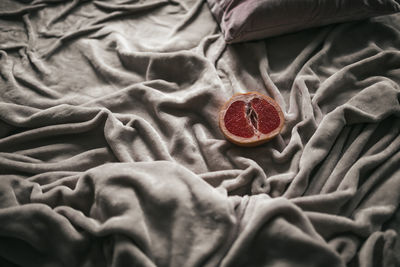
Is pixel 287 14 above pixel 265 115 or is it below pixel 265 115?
above

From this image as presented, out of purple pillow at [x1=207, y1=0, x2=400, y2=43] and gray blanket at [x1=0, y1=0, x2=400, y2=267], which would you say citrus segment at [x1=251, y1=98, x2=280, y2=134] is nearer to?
gray blanket at [x1=0, y1=0, x2=400, y2=267]

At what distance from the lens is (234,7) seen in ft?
4.45

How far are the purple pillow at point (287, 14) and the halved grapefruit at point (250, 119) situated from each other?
13.2 inches

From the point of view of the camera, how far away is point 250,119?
1.06 meters

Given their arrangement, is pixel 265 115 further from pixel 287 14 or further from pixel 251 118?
pixel 287 14

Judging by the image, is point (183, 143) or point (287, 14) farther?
point (287, 14)

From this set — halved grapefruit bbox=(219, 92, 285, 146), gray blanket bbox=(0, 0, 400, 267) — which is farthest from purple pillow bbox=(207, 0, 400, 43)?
halved grapefruit bbox=(219, 92, 285, 146)

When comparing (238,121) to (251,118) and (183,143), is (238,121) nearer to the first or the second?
(251,118)

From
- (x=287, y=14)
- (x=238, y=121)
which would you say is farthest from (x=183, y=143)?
(x=287, y=14)

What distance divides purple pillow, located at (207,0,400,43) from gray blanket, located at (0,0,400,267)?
0.19 ft

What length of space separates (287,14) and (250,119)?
0.50 m

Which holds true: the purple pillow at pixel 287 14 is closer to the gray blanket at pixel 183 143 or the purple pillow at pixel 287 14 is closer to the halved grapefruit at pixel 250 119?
the gray blanket at pixel 183 143

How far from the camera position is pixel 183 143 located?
104 cm

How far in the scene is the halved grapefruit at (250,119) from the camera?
102 centimetres
